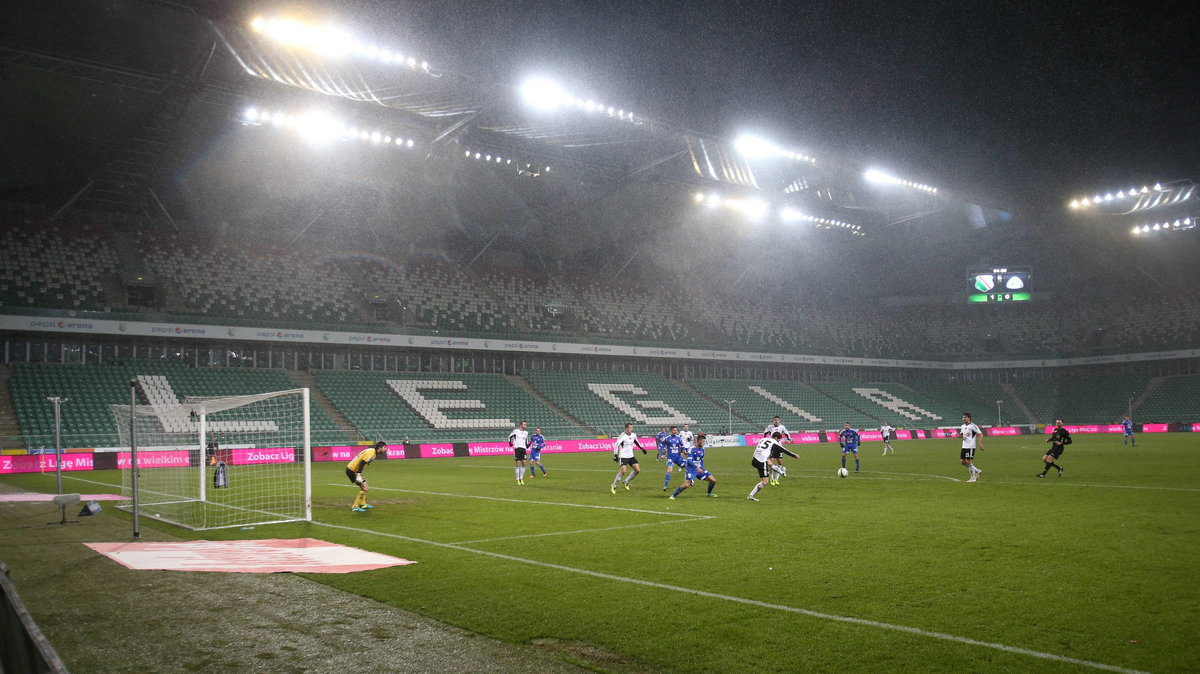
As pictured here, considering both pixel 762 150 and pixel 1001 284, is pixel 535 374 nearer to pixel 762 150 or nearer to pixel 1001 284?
pixel 762 150

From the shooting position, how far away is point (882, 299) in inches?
3408

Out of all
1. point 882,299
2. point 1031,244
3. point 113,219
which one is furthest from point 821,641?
point 882,299

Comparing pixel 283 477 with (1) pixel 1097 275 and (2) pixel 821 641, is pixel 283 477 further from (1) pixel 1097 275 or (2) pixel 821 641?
(1) pixel 1097 275

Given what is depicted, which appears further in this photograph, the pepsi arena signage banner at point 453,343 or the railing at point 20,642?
the pepsi arena signage banner at point 453,343

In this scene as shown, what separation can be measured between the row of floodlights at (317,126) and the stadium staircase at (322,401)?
527 inches

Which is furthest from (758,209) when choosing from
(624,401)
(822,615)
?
(822,615)

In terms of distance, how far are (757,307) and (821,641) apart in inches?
2703

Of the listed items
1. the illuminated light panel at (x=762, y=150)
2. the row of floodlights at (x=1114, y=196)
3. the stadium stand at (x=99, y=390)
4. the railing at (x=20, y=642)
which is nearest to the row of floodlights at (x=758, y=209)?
the illuminated light panel at (x=762, y=150)

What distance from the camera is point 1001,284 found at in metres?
69.9

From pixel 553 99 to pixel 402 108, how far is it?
7.20m

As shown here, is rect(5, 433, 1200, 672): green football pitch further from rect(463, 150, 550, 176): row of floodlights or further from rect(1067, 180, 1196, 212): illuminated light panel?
rect(1067, 180, 1196, 212): illuminated light panel

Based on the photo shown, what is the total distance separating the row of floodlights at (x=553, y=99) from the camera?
121ft

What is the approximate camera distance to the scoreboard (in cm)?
6931

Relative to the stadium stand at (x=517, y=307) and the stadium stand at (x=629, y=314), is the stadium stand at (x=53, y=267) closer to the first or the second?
the stadium stand at (x=517, y=307)
